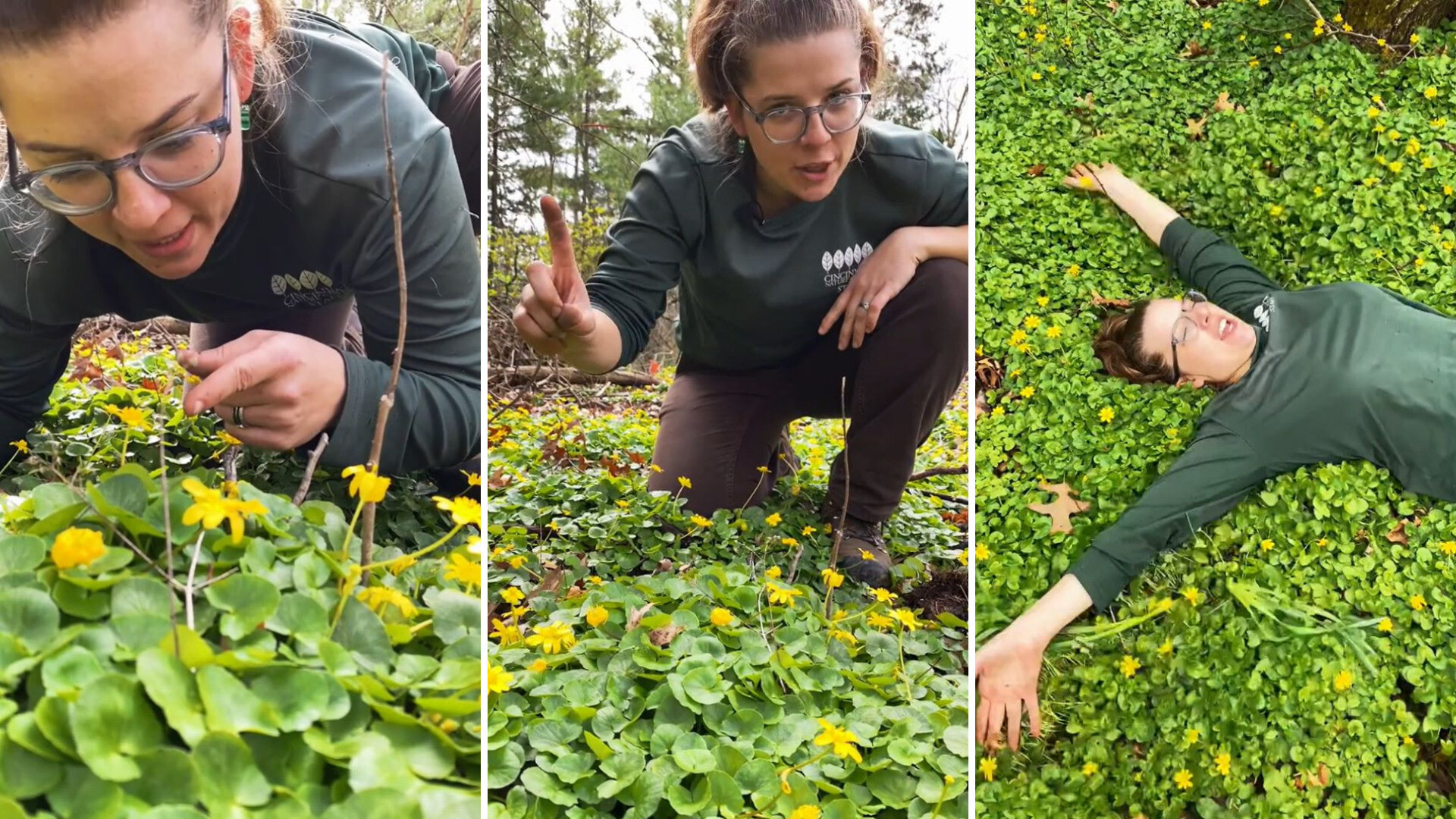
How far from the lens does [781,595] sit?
1419 millimetres

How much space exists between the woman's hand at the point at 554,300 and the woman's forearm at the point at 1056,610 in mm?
980

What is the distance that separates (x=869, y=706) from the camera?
134cm

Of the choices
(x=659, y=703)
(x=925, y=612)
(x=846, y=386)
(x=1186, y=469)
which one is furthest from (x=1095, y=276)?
(x=659, y=703)

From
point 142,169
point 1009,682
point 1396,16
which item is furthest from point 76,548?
point 1396,16

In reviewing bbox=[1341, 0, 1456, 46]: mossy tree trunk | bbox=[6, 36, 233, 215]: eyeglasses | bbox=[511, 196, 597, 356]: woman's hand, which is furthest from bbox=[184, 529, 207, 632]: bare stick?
bbox=[1341, 0, 1456, 46]: mossy tree trunk

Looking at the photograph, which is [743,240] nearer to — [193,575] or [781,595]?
[781,595]

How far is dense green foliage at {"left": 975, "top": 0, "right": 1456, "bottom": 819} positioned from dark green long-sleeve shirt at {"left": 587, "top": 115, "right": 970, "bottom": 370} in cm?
47

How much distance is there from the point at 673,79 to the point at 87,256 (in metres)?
0.91

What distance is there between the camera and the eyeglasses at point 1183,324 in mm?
1851

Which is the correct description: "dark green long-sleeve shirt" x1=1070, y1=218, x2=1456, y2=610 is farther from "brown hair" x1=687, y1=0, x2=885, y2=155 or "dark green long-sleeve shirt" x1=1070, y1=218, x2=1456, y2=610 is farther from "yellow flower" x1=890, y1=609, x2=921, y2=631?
"brown hair" x1=687, y1=0, x2=885, y2=155

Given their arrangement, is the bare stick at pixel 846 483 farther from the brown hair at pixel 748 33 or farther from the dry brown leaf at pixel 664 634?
the brown hair at pixel 748 33

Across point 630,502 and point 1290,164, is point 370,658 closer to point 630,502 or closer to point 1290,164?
point 630,502

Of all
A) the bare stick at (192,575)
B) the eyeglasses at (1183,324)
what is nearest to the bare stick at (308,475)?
the bare stick at (192,575)

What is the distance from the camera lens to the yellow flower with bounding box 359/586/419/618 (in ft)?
2.90
